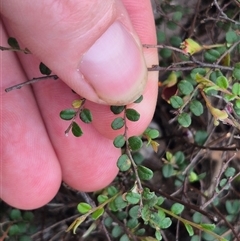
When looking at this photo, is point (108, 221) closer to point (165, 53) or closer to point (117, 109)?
point (117, 109)

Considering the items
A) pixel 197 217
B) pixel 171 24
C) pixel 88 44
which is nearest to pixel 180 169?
pixel 197 217

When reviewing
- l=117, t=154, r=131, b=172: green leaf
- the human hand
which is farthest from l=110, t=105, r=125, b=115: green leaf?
l=117, t=154, r=131, b=172: green leaf

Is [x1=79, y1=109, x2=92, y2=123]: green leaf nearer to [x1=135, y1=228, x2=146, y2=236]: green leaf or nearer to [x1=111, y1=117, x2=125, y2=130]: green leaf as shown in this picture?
[x1=111, y1=117, x2=125, y2=130]: green leaf

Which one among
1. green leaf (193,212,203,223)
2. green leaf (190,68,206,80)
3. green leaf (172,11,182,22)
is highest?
green leaf (190,68,206,80)

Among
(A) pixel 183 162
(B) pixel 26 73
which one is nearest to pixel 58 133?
(B) pixel 26 73

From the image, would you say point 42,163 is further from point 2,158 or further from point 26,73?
point 26,73

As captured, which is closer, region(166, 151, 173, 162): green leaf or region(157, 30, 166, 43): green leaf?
region(166, 151, 173, 162): green leaf
